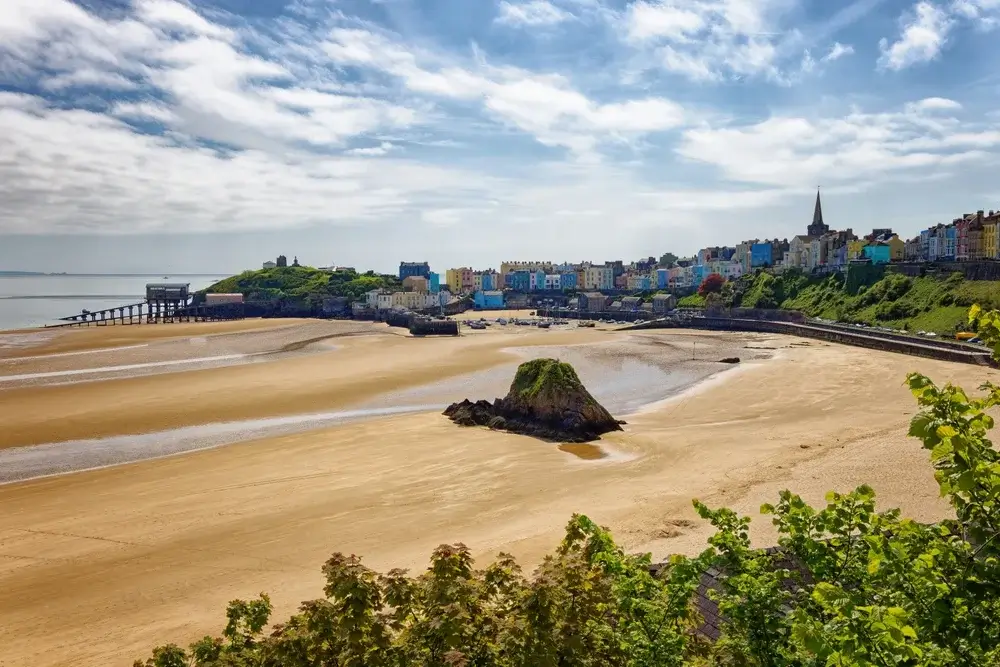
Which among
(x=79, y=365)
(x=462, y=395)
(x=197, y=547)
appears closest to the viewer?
(x=197, y=547)

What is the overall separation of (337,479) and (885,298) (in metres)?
70.5

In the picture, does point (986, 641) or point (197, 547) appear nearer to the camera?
point (986, 641)

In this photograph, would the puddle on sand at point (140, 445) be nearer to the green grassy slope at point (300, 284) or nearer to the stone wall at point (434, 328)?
the stone wall at point (434, 328)

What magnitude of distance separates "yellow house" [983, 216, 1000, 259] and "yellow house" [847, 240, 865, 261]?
18.5 meters

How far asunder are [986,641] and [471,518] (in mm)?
13629

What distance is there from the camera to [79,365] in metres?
48.1

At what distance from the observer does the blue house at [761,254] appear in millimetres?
122688

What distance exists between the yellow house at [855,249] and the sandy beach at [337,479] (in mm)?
56265

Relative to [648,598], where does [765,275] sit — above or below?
above

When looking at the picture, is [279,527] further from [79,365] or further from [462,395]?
[79,365]

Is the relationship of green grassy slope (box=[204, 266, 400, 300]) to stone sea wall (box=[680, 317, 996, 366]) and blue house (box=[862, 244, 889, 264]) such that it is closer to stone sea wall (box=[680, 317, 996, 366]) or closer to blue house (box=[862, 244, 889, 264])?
stone sea wall (box=[680, 317, 996, 366])

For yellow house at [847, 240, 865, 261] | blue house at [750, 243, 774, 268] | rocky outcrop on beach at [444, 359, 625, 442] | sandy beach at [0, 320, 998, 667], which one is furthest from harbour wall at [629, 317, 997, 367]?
blue house at [750, 243, 774, 268]

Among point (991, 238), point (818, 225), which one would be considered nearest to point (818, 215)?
point (818, 225)

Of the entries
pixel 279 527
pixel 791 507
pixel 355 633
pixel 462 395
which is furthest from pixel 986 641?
pixel 462 395
